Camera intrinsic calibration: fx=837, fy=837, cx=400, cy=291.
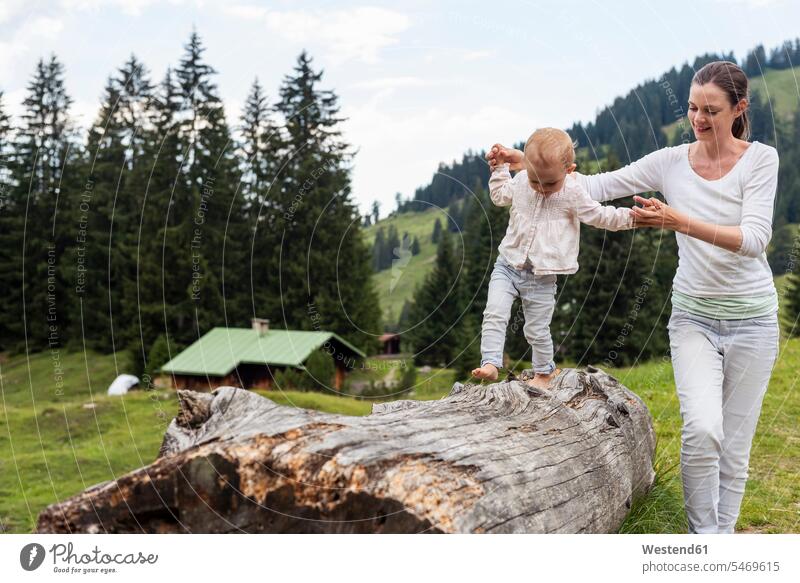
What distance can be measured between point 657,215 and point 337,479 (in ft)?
7.38

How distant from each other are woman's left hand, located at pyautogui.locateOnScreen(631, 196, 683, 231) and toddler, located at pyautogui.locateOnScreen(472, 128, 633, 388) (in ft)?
3.71

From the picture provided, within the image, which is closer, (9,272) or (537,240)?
(537,240)

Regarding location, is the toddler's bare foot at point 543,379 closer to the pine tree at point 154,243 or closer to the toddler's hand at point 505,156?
the toddler's hand at point 505,156

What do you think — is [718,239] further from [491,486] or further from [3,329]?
[3,329]

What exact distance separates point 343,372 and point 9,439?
9445mm

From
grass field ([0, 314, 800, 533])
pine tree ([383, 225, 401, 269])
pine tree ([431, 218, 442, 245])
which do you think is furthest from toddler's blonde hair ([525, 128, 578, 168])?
pine tree ([383, 225, 401, 269])

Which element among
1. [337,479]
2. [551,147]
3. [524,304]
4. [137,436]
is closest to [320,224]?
[137,436]

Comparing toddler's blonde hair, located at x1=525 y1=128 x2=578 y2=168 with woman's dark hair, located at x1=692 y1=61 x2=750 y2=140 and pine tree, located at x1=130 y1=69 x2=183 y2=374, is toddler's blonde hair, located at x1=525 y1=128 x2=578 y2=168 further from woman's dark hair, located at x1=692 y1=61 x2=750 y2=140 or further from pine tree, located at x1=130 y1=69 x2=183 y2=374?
pine tree, located at x1=130 y1=69 x2=183 y2=374

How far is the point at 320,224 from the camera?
1717cm

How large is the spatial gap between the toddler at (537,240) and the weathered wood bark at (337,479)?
43.7 inches

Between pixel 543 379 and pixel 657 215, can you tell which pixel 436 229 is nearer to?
pixel 543 379

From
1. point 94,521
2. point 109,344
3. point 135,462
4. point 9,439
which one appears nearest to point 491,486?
point 94,521

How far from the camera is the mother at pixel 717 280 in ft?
15.4

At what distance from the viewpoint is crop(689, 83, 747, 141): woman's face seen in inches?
188
